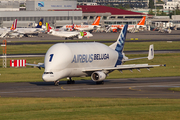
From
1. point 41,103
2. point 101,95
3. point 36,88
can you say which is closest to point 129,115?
point 41,103

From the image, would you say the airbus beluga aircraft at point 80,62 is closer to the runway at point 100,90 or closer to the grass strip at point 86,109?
the runway at point 100,90

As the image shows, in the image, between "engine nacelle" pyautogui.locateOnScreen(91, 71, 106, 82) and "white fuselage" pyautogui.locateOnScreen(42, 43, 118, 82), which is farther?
"engine nacelle" pyautogui.locateOnScreen(91, 71, 106, 82)

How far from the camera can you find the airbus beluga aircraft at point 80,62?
43.6m

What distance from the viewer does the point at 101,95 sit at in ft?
123


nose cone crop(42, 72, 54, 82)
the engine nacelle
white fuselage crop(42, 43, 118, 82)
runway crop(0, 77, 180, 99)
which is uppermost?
white fuselage crop(42, 43, 118, 82)

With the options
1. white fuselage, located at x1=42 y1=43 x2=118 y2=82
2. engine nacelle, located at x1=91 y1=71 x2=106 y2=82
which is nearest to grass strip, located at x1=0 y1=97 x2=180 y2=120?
white fuselage, located at x1=42 y1=43 x2=118 y2=82

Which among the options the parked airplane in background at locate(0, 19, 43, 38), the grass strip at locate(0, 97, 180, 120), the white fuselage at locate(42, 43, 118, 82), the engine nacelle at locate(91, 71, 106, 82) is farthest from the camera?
the parked airplane in background at locate(0, 19, 43, 38)

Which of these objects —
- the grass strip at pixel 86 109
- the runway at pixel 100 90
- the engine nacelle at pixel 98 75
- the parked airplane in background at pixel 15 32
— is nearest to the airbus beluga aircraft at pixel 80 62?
the engine nacelle at pixel 98 75

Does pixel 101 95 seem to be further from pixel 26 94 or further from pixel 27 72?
pixel 27 72

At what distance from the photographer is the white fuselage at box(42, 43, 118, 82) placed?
43562 millimetres

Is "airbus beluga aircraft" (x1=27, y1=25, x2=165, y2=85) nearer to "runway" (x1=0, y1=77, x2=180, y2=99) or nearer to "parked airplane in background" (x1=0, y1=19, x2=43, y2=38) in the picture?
"runway" (x1=0, y1=77, x2=180, y2=99)

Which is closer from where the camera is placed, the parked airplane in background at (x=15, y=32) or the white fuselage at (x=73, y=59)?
the white fuselage at (x=73, y=59)

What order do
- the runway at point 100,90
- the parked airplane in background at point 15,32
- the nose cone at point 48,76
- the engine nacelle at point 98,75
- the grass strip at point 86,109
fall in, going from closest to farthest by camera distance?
the grass strip at point 86,109, the runway at point 100,90, the nose cone at point 48,76, the engine nacelle at point 98,75, the parked airplane in background at point 15,32

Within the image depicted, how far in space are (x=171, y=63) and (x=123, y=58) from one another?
25.0 m
